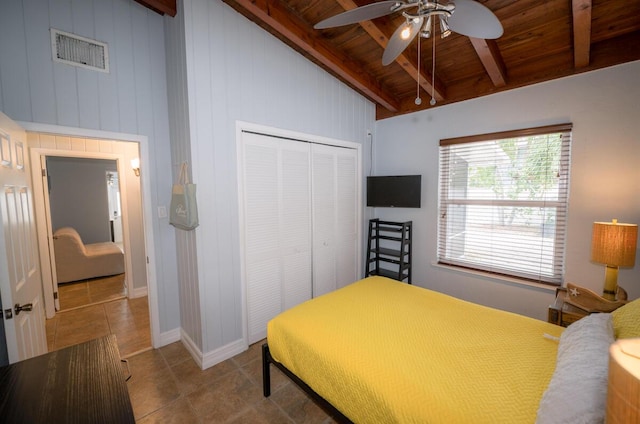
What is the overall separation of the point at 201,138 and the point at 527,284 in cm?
332

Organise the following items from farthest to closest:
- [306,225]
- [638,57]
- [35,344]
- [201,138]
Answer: [306,225] < [201,138] < [638,57] < [35,344]

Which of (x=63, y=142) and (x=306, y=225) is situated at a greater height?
(x=63, y=142)

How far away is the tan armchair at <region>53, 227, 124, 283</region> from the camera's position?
4.18 meters

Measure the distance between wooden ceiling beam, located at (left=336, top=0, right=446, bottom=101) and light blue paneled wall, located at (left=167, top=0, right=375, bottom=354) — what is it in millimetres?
910

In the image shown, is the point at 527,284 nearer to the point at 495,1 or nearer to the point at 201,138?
the point at 495,1

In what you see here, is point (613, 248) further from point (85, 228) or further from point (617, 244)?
point (85, 228)

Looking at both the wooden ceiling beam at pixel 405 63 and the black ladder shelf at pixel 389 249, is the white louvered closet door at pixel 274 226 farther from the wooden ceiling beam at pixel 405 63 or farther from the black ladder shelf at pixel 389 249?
the wooden ceiling beam at pixel 405 63

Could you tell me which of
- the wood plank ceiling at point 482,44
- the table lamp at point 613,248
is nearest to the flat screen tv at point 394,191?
the wood plank ceiling at point 482,44

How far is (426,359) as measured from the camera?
1324 millimetres

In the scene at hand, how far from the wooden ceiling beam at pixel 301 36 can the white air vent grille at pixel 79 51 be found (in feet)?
3.63

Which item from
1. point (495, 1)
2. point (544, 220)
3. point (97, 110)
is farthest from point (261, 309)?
point (495, 1)

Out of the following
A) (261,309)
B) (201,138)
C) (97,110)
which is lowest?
(261,309)

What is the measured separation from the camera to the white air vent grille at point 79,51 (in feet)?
6.43

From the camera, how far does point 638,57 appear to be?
2.02 metres
